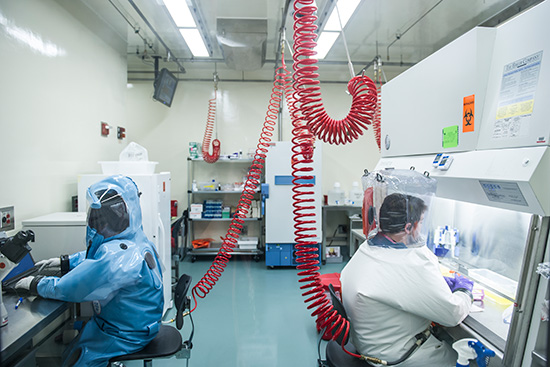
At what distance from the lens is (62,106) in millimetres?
2766

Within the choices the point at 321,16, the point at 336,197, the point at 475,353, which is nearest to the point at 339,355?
the point at 475,353

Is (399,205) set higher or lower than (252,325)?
→ higher

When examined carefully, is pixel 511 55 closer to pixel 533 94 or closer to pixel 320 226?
pixel 533 94

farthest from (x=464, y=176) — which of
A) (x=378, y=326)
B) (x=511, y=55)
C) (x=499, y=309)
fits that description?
(x=378, y=326)

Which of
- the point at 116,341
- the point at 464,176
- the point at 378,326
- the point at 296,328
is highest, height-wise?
the point at 464,176

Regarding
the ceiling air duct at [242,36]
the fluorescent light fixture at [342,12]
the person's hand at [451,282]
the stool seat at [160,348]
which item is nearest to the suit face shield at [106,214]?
the stool seat at [160,348]

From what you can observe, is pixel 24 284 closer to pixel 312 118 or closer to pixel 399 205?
pixel 312 118

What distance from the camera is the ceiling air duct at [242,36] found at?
3408mm

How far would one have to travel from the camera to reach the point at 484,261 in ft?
6.34

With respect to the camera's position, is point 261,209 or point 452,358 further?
point 261,209

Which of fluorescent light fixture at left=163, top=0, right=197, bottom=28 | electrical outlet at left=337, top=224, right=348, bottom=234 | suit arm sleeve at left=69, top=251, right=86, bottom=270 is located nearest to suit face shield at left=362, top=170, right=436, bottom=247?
suit arm sleeve at left=69, top=251, right=86, bottom=270

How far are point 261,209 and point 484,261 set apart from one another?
319 cm

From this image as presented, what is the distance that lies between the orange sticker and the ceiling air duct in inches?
99.6

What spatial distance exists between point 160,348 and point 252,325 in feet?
4.45
